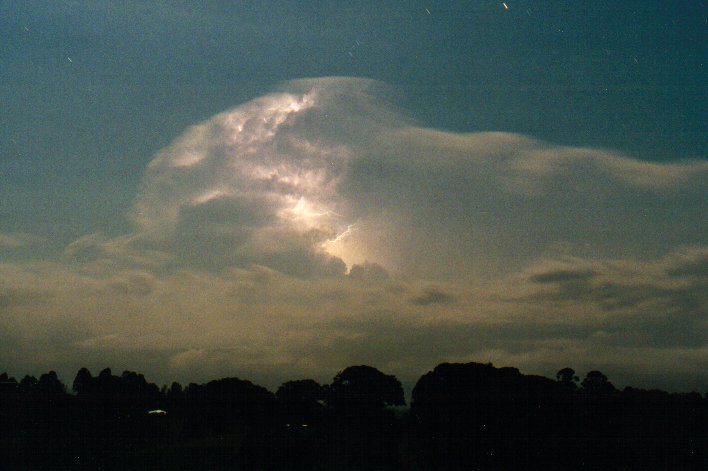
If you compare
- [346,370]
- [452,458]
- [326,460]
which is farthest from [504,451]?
[346,370]

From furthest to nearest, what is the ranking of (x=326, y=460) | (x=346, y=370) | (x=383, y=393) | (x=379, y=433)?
(x=346, y=370) < (x=383, y=393) < (x=379, y=433) < (x=326, y=460)

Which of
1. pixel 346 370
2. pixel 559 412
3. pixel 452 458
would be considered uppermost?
pixel 346 370

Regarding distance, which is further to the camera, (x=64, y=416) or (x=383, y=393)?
(x=383, y=393)

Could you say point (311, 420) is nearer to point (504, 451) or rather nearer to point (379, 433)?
point (379, 433)

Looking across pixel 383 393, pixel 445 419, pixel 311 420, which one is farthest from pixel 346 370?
pixel 445 419

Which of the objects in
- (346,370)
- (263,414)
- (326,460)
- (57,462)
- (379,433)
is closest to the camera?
(57,462)

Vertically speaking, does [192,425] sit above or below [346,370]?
below

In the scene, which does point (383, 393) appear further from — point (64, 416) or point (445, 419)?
point (64, 416)
